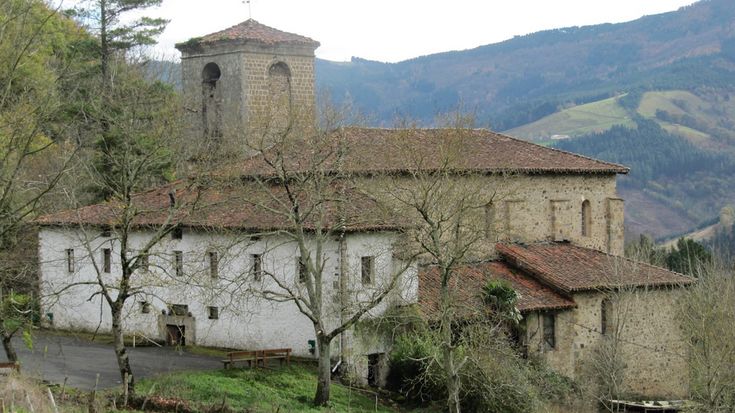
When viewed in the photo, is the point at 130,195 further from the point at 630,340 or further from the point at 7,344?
the point at 630,340

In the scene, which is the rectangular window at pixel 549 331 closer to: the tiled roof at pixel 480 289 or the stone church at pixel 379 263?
the stone church at pixel 379 263

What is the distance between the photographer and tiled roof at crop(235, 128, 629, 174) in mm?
25297

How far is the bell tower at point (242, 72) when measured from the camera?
125 ft

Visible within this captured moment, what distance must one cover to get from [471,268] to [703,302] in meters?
8.41

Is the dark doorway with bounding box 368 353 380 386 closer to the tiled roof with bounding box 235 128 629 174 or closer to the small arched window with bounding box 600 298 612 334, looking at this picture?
the tiled roof with bounding box 235 128 629 174

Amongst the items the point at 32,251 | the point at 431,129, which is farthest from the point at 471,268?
the point at 32,251

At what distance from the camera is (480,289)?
27828 millimetres

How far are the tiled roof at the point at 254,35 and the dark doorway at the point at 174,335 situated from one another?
14179 mm

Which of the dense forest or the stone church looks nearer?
the stone church

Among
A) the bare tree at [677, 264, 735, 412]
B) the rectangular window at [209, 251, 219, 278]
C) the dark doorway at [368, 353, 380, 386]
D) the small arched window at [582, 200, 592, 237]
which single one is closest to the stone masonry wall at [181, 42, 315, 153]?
the rectangular window at [209, 251, 219, 278]

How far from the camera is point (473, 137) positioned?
101 ft

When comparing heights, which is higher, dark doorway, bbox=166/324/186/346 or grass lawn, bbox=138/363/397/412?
dark doorway, bbox=166/324/186/346

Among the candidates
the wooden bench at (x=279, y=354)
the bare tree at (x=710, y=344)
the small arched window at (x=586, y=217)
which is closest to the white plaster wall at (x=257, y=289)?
the wooden bench at (x=279, y=354)

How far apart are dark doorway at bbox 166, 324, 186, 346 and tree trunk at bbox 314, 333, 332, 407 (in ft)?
25.1
